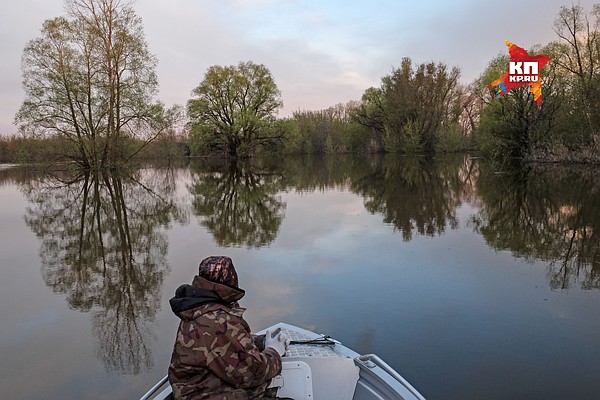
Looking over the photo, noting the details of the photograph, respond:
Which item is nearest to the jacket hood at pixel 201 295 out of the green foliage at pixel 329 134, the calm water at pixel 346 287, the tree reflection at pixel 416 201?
the calm water at pixel 346 287

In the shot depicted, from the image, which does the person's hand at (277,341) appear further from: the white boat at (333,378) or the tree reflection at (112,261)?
the tree reflection at (112,261)

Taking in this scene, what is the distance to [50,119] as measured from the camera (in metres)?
27.0

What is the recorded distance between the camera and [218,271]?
221 cm

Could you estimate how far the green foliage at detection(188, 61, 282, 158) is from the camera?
148 feet

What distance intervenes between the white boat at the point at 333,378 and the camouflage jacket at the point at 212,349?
0.55 metres

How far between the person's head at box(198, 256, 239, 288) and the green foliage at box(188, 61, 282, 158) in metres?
43.9

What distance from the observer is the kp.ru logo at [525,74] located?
87.6 feet

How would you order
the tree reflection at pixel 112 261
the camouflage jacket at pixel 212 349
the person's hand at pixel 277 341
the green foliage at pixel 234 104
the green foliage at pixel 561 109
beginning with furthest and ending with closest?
1. the green foliage at pixel 234 104
2. the green foliage at pixel 561 109
3. the tree reflection at pixel 112 261
4. the person's hand at pixel 277 341
5. the camouflage jacket at pixel 212 349

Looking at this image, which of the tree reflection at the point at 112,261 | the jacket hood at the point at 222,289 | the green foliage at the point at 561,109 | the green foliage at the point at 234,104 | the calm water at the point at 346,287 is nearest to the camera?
the jacket hood at the point at 222,289

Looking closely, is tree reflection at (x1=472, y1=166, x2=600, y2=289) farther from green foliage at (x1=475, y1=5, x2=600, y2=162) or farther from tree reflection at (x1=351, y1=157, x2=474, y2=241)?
green foliage at (x1=475, y1=5, x2=600, y2=162)

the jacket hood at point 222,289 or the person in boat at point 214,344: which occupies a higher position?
the jacket hood at point 222,289

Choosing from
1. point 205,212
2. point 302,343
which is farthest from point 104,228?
point 302,343

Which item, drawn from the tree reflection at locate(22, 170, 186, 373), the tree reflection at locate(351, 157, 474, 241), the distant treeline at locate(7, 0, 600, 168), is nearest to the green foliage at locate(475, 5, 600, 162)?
the distant treeline at locate(7, 0, 600, 168)

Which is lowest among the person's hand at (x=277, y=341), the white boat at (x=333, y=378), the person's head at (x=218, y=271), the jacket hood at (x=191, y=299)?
the white boat at (x=333, y=378)
